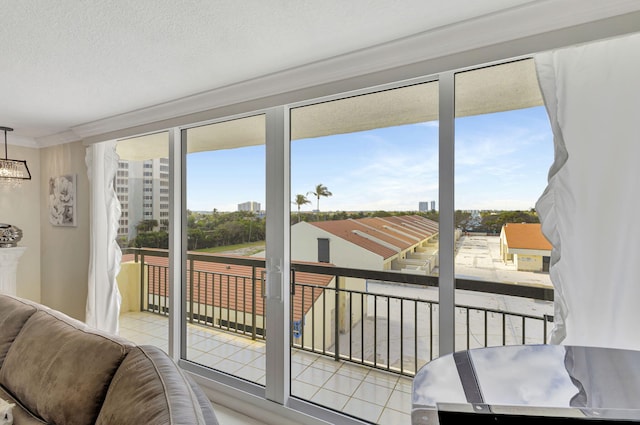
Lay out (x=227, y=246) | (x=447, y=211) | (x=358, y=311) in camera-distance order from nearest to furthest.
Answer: (x=447, y=211) → (x=358, y=311) → (x=227, y=246)

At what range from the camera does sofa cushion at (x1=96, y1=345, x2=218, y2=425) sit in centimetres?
103

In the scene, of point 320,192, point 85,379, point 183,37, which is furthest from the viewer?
point 320,192

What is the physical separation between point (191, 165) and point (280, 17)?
1.83 meters

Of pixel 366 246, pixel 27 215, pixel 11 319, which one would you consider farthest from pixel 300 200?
pixel 27 215

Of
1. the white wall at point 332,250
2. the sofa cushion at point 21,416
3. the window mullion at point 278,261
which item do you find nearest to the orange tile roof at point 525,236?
the white wall at point 332,250

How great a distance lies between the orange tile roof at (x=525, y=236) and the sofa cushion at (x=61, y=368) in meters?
1.94

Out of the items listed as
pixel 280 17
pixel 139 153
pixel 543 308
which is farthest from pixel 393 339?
pixel 139 153

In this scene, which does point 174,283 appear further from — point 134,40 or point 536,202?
point 536,202

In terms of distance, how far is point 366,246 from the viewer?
2.33 m

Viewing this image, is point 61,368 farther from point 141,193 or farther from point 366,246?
point 141,193

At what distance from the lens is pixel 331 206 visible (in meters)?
2.40

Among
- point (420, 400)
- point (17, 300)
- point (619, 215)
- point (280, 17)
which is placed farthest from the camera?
point (17, 300)

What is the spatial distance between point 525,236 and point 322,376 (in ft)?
5.78

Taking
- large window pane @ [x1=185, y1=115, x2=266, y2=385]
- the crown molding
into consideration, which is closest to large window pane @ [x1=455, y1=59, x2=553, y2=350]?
large window pane @ [x1=185, y1=115, x2=266, y2=385]
